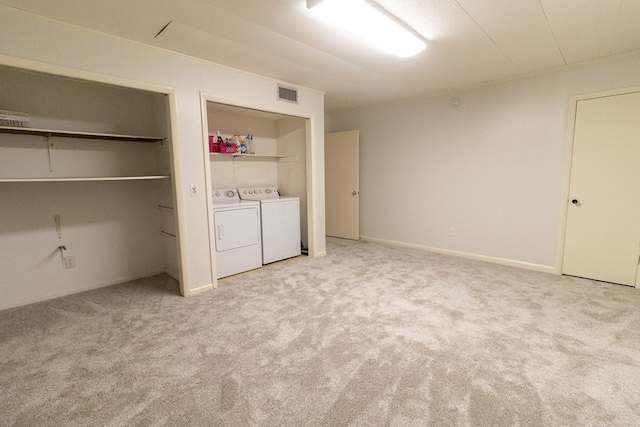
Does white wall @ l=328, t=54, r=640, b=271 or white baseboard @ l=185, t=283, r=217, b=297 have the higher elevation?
white wall @ l=328, t=54, r=640, b=271

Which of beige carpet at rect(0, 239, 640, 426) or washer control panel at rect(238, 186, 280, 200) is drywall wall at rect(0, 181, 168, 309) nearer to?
beige carpet at rect(0, 239, 640, 426)

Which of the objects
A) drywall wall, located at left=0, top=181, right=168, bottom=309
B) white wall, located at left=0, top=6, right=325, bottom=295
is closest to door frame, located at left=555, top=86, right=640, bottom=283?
white wall, located at left=0, top=6, right=325, bottom=295

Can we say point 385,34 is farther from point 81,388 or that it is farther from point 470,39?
point 81,388

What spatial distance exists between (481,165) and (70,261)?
4977mm

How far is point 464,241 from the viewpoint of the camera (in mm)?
4160

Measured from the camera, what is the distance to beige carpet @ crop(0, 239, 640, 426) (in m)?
1.50

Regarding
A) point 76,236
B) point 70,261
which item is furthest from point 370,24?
point 70,261

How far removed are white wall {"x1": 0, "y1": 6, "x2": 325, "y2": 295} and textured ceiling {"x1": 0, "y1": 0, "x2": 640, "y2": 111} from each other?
0.10 metres

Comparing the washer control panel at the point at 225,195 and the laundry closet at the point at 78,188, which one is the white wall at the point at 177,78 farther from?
the washer control panel at the point at 225,195

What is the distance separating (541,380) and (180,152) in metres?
3.26

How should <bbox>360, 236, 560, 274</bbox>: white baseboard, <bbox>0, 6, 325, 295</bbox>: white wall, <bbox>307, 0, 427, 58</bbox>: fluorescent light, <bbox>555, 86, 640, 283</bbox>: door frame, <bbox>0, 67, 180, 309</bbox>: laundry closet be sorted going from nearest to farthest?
<bbox>307, 0, 427, 58</bbox>: fluorescent light, <bbox>0, 6, 325, 295</bbox>: white wall, <bbox>0, 67, 180, 309</bbox>: laundry closet, <bbox>555, 86, 640, 283</bbox>: door frame, <bbox>360, 236, 560, 274</bbox>: white baseboard

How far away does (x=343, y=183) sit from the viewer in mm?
5355

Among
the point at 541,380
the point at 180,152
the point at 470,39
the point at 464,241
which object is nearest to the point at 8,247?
the point at 180,152

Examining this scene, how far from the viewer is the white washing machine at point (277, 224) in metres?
3.87
